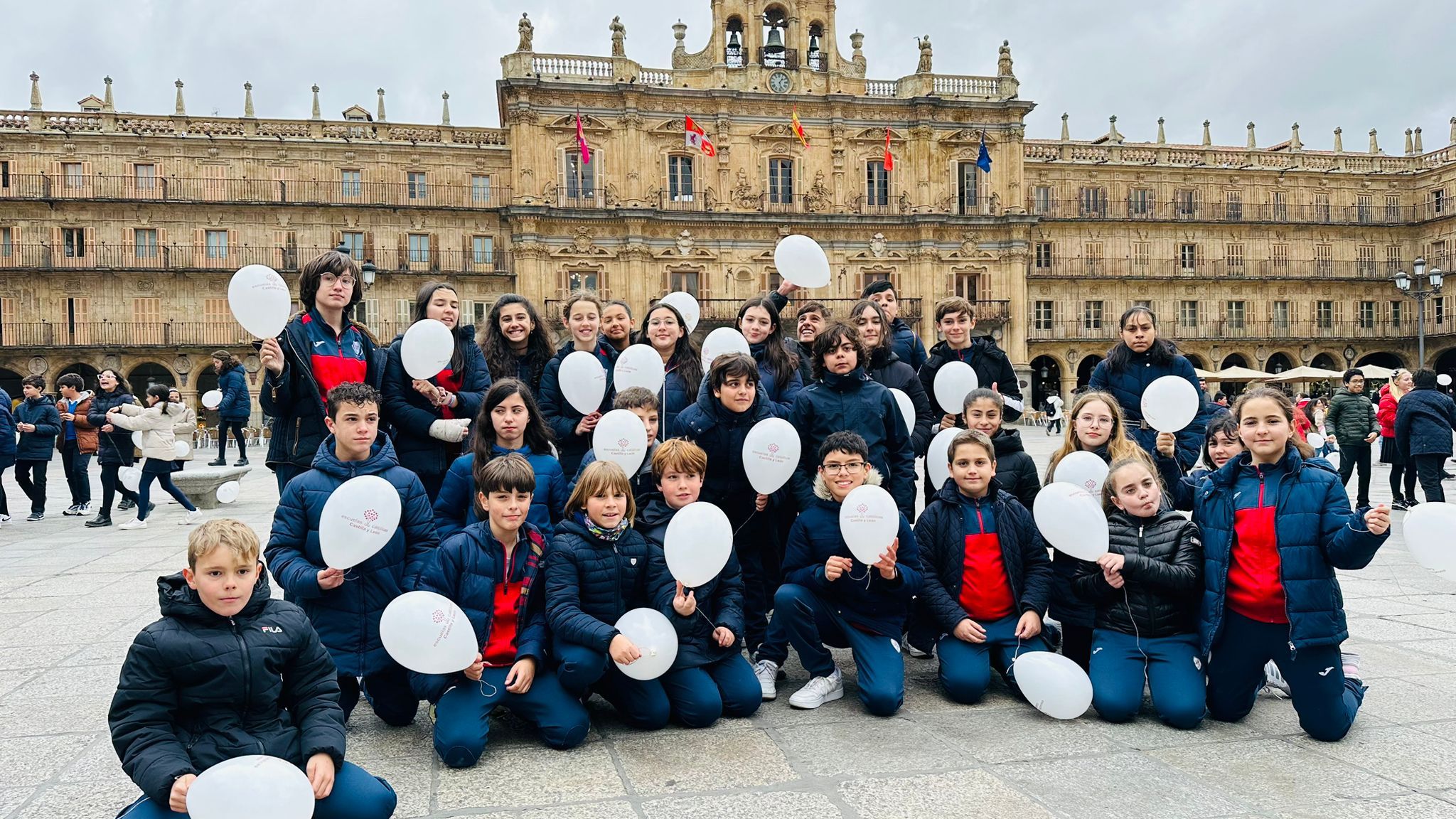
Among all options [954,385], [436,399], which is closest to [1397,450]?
[954,385]

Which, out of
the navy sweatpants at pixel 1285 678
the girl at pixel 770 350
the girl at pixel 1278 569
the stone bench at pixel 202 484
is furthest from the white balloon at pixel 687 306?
the stone bench at pixel 202 484

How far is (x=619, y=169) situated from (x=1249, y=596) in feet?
95.1

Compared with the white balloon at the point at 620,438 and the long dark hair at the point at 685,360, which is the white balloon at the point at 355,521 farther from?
the long dark hair at the point at 685,360

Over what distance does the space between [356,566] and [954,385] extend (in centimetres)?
345

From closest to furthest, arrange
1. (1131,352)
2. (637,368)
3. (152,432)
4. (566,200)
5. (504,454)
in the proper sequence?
1. (504,454)
2. (637,368)
3. (1131,352)
4. (152,432)
5. (566,200)

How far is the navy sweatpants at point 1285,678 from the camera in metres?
3.36

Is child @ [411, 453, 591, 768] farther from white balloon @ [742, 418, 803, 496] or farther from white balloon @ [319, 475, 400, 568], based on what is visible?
white balloon @ [742, 418, 803, 496]

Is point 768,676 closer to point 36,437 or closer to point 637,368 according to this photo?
point 637,368

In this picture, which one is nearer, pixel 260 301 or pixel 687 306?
pixel 260 301

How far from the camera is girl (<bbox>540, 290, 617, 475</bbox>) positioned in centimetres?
489

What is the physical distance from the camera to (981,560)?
4.10m

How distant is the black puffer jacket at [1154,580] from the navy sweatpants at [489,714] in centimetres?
217

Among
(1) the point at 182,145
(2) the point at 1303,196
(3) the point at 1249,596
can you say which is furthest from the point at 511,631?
(2) the point at 1303,196

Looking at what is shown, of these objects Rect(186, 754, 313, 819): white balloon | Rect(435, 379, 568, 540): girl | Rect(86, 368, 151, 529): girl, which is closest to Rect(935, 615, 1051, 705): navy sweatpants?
Rect(435, 379, 568, 540): girl
